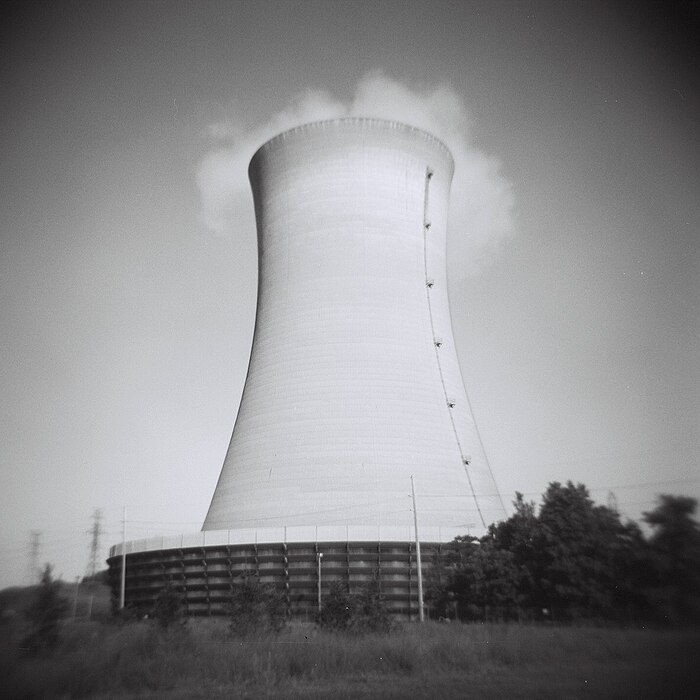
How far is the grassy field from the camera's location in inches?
175

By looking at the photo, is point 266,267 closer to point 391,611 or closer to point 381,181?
point 381,181

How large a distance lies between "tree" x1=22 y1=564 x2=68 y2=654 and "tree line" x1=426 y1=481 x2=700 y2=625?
4.76 metres

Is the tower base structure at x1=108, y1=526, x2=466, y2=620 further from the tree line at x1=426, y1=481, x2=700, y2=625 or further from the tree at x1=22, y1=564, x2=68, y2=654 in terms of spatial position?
the tree at x1=22, y1=564, x2=68, y2=654

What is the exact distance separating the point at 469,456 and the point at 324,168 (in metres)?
6.87

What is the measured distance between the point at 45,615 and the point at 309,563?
638 cm

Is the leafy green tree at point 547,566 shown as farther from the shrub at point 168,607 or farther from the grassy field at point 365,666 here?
the shrub at point 168,607

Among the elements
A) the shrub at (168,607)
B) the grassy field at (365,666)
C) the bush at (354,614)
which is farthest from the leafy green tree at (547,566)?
the shrub at (168,607)

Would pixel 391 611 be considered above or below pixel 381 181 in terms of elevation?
below

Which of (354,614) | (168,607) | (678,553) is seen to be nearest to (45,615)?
(354,614)

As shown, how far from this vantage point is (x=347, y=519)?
12133 millimetres

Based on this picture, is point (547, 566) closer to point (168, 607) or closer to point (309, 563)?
point (309, 563)

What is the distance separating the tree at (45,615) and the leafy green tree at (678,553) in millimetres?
4762

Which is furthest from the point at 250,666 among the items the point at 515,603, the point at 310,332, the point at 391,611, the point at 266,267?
the point at 266,267

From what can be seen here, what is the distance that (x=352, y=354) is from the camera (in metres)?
13.0
